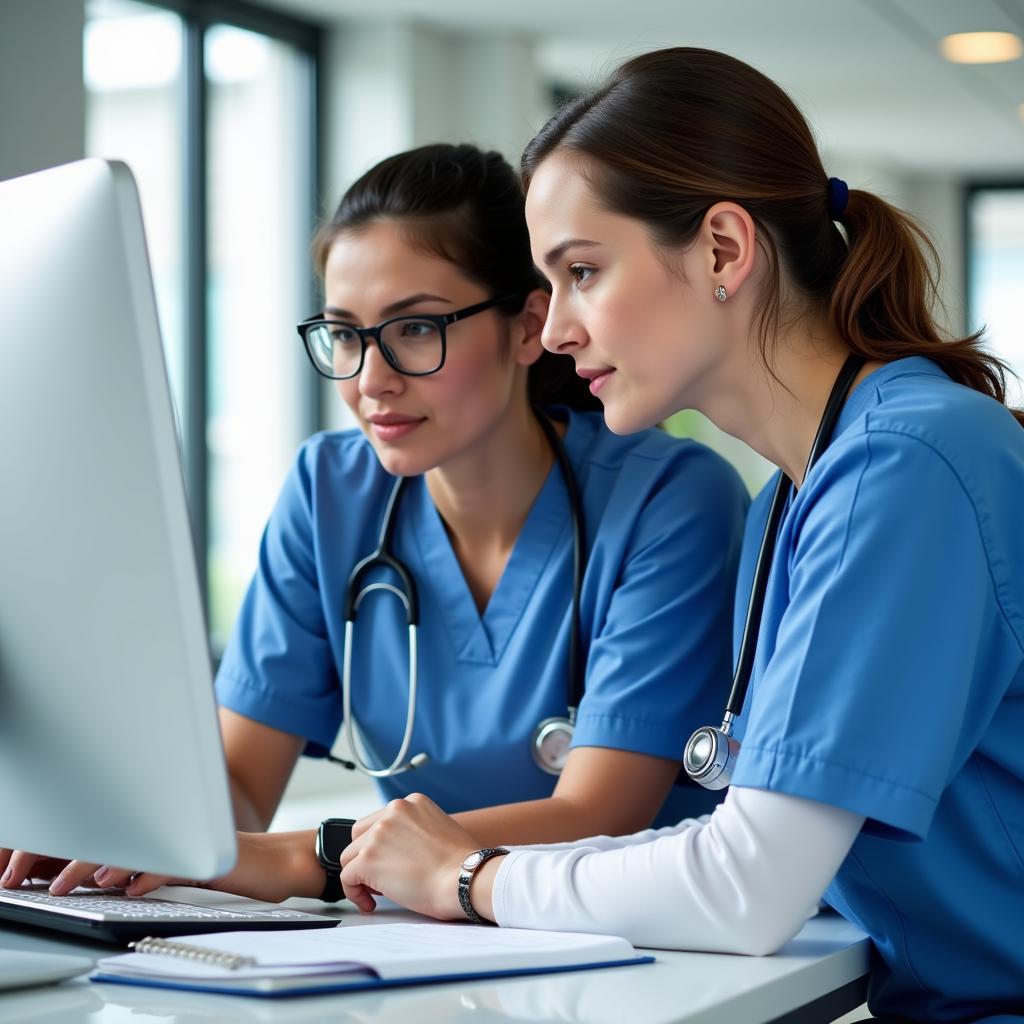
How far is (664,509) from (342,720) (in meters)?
0.45

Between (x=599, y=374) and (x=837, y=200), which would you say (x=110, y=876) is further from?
(x=837, y=200)

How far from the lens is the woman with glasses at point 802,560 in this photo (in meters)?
0.91

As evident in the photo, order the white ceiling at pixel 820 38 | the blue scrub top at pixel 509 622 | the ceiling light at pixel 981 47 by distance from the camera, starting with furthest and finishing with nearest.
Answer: the ceiling light at pixel 981 47
the white ceiling at pixel 820 38
the blue scrub top at pixel 509 622

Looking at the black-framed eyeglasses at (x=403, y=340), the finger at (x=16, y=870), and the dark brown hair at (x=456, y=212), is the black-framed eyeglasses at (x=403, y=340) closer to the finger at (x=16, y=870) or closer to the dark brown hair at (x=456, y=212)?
the dark brown hair at (x=456, y=212)

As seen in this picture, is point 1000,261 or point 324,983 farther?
point 1000,261

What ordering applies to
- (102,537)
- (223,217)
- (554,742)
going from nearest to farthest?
(102,537) → (554,742) → (223,217)

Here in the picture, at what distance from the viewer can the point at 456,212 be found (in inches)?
60.7

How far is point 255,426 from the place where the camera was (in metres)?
4.29

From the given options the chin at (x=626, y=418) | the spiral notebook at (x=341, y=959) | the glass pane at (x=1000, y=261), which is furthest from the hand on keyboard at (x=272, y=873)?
the glass pane at (x=1000, y=261)

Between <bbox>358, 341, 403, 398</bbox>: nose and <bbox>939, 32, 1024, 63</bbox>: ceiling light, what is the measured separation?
11.8 ft

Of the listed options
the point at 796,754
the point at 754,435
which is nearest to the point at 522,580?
the point at 754,435

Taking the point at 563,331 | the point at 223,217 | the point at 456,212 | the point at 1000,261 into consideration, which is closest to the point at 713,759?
the point at 563,331

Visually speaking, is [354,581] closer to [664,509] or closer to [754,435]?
[664,509]

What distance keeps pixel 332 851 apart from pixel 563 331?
18.2 inches
